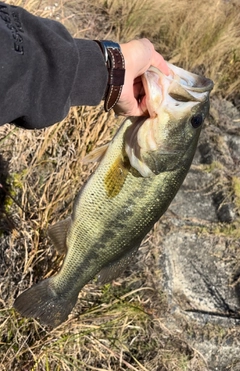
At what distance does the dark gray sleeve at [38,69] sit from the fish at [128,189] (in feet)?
0.90

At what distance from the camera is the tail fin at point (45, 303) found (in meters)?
2.25

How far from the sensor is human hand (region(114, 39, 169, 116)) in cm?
202

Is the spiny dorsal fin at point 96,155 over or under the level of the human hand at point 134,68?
under

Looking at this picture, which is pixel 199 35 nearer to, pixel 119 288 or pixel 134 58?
pixel 119 288

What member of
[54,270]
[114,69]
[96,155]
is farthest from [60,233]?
[114,69]

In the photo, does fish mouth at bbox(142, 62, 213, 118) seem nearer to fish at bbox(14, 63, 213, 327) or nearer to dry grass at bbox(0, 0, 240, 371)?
fish at bbox(14, 63, 213, 327)

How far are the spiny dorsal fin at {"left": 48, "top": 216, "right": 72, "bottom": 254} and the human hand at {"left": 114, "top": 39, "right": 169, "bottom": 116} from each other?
59 centimetres

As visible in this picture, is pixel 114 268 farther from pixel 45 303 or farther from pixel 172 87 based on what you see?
pixel 172 87

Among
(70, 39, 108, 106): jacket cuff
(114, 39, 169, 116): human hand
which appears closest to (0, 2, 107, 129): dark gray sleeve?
(70, 39, 108, 106): jacket cuff

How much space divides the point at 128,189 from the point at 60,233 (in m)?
0.43

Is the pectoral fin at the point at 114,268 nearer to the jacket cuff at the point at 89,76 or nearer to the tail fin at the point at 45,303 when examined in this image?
the tail fin at the point at 45,303

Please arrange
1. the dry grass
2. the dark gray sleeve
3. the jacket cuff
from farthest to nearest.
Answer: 1. the dry grass
2. the jacket cuff
3. the dark gray sleeve

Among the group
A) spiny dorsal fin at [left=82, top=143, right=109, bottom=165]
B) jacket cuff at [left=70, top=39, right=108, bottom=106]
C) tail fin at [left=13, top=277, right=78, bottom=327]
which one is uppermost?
jacket cuff at [left=70, top=39, right=108, bottom=106]

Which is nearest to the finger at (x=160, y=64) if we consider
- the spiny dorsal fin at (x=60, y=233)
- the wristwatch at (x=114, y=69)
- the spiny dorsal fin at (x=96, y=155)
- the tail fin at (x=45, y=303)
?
the wristwatch at (x=114, y=69)
